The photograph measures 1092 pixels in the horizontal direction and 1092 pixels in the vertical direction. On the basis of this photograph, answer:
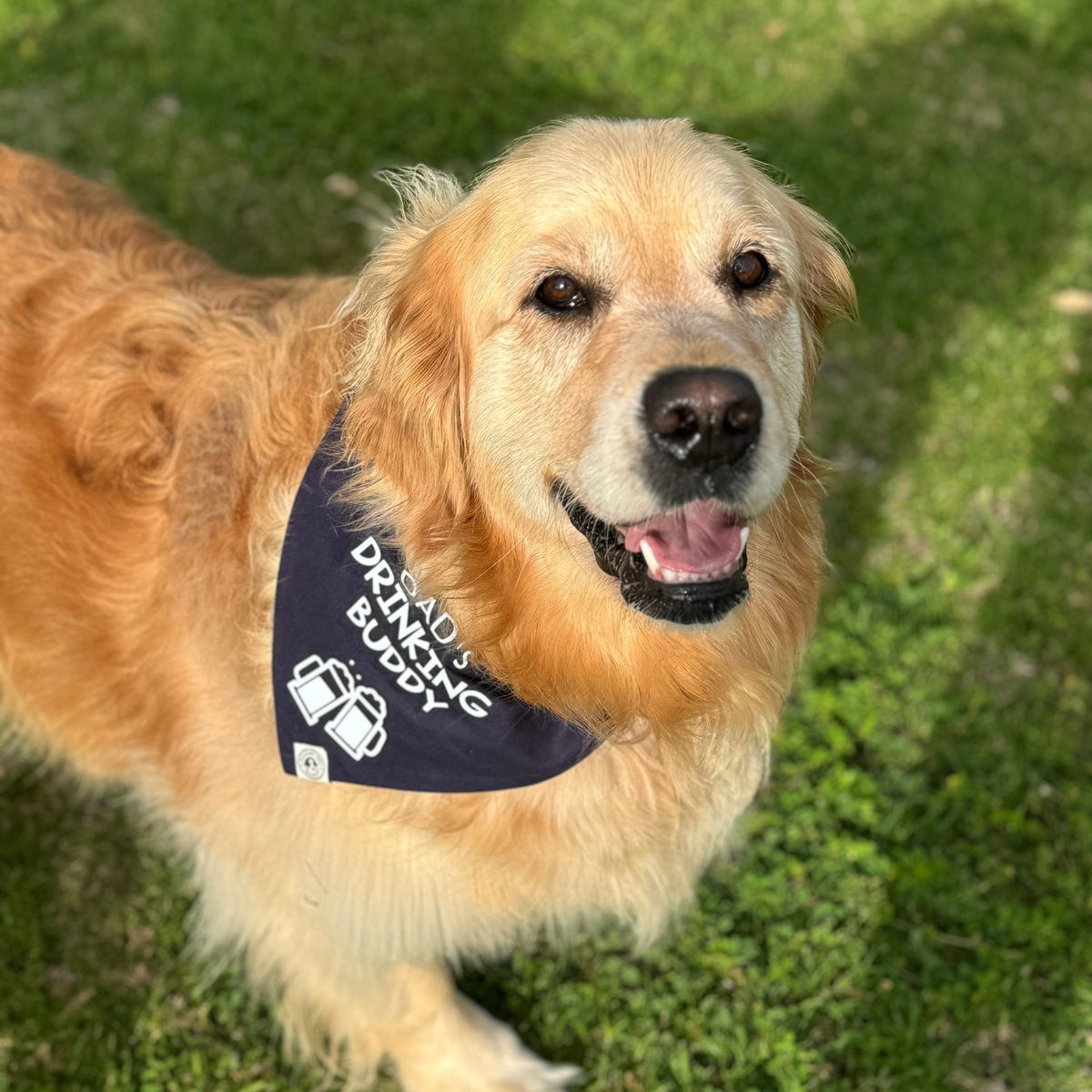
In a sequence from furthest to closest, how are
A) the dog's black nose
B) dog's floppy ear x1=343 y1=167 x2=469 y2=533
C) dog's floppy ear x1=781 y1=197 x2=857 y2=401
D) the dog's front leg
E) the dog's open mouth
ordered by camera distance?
the dog's front leg
dog's floppy ear x1=781 y1=197 x2=857 y2=401
dog's floppy ear x1=343 y1=167 x2=469 y2=533
the dog's open mouth
the dog's black nose

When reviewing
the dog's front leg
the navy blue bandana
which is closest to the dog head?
the navy blue bandana

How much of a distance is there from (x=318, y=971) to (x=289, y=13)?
5.40 meters

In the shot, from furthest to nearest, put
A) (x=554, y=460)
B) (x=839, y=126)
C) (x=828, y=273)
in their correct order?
1. (x=839, y=126)
2. (x=828, y=273)
3. (x=554, y=460)

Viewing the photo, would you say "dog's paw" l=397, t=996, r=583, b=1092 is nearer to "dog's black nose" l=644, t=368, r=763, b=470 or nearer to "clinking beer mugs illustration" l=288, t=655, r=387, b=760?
"clinking beer mugs illustration" l=288, t=655, r=387, b=760

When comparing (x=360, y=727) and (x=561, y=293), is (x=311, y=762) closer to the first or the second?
(x=360, y=727)

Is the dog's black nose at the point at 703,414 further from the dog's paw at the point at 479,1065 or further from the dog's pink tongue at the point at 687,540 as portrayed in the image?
the dog's paw at the point at 479,1065

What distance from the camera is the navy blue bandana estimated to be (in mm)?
2475

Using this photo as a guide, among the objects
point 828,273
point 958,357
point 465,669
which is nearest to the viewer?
point 465,669

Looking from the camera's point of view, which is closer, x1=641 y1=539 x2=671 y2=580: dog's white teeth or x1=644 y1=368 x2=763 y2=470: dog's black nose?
x1=644 y1=368 x2=763 y2=470: dog's black nose

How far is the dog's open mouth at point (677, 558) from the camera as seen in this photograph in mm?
2172

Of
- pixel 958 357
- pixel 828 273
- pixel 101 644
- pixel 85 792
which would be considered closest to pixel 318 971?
pixel 101 644

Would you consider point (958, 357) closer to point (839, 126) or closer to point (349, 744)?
point (839, 126)

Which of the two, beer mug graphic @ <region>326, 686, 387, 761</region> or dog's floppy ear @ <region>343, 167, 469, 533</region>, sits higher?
dog's floppy ear @ <region>343, 167, 469, 533</region>

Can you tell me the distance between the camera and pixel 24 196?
9.98ft
